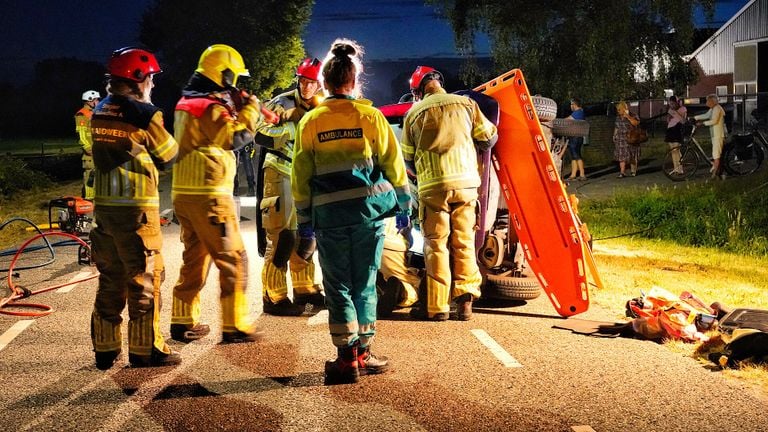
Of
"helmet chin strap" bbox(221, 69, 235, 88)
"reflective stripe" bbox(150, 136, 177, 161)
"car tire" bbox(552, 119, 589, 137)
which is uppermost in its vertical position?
"helmet chin strap" bbox(221, 69, 235, 88)

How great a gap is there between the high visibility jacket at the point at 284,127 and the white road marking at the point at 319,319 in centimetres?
128

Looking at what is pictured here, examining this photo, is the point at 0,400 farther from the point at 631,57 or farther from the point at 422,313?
the point at 631,57

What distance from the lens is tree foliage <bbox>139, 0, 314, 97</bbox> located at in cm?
4912

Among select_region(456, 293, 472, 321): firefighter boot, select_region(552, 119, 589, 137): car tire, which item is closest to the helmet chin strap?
select_region(456, 293, 472, 321): firefighter boot

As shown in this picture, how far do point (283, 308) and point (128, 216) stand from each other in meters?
2.27

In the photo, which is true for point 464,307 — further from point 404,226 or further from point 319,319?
point 319,319

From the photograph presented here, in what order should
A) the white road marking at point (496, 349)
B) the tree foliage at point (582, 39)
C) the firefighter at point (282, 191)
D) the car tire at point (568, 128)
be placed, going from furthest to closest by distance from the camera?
the tree foliage at point (582, 39)
the car tire at point (568, 128)
the firefighter at point (282, 191)
the white road marking at point (496, 349)

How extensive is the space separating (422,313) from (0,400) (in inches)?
136

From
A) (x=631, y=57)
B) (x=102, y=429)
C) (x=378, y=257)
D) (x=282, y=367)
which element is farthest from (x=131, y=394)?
(x=631, y=57)

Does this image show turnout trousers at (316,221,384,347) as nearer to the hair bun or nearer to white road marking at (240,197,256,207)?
the hair bun

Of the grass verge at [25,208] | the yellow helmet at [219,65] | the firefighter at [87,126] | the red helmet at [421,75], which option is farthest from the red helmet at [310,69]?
the grass verge at [25,208]

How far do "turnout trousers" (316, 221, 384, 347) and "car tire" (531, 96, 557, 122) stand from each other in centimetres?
298

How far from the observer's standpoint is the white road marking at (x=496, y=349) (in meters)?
5.96

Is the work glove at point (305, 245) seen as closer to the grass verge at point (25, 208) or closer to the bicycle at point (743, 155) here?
the grass verge at point (25, 208)
